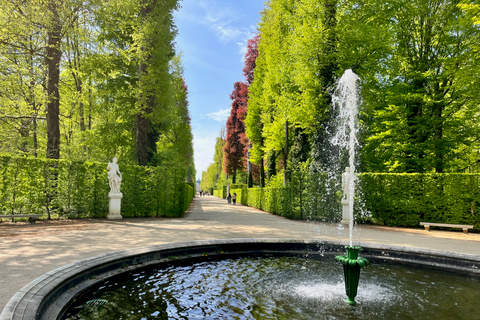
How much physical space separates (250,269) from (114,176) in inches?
390

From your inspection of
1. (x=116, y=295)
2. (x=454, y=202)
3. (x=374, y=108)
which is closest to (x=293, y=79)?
(x=374, y=108)

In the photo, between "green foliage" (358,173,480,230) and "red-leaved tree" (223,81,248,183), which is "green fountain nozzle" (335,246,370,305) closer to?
"green foliage" (358,173,480,230)

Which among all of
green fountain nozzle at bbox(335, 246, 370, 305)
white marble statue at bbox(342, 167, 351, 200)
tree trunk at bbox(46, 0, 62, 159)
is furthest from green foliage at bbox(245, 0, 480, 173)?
green fountain nozzle at bbox(335, 246, 370, 305)

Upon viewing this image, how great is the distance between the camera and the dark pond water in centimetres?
401

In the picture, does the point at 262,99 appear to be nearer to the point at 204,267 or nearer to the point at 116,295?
the point at 204,267

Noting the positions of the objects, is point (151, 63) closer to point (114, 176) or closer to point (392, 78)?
point (114, 176)

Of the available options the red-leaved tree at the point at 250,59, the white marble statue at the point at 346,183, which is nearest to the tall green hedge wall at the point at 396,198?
the white marble statue at the point at 346,183

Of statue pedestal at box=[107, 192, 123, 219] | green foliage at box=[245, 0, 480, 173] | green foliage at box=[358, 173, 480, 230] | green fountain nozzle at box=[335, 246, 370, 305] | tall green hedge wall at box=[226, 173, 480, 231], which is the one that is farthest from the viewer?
green foliage at box=[245, 0, 480, 173]

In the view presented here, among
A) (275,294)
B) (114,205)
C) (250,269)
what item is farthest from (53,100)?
(275,294)

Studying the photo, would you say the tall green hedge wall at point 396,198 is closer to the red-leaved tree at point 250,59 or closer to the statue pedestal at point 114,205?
the statue pedestal at point 114,205

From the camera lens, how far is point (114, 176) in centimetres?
1375

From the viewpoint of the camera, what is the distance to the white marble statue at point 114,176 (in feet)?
45.0

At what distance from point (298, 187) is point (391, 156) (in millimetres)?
6823

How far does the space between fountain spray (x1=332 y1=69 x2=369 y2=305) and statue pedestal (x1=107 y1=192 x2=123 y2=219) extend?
10.6m
